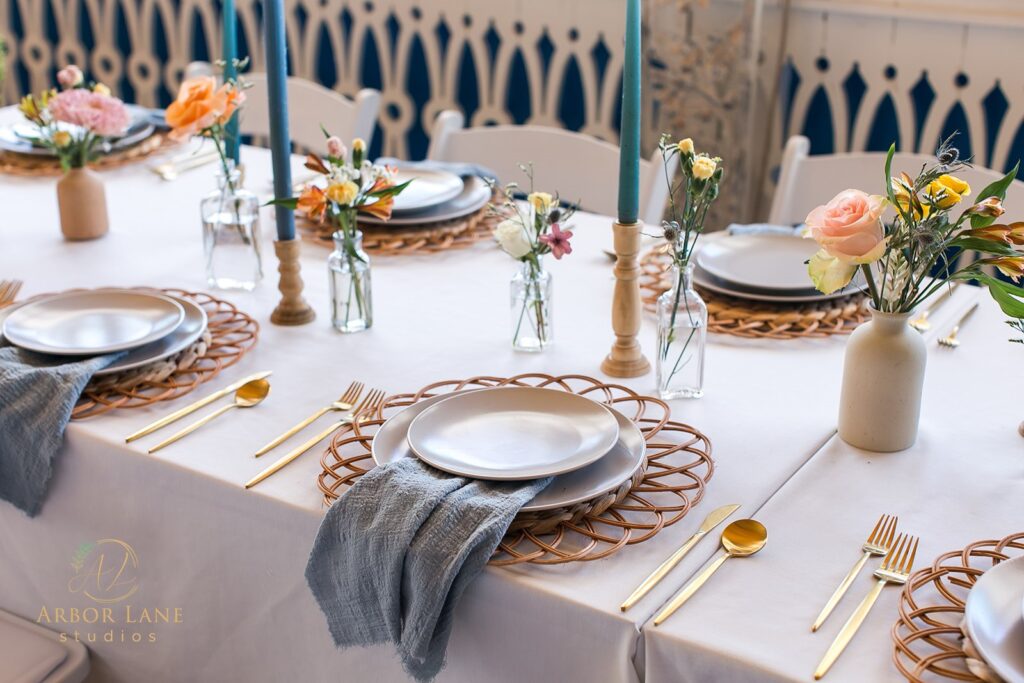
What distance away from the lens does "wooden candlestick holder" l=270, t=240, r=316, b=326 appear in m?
1.43

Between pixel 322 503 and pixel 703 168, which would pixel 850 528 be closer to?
pixel 703 168

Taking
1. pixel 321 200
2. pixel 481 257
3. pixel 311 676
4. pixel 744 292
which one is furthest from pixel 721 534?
pixel 481 257

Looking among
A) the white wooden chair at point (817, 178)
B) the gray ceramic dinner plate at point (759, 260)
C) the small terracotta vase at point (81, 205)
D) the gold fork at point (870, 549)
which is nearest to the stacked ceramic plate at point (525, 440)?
the gold fork at point (870, 549)

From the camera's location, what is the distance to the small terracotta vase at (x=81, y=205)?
168cm

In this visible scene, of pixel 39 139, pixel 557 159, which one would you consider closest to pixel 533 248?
pixel 557 159

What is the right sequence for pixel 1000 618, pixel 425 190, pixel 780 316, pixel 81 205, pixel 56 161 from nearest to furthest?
pixel 1000 618 → pixel 780 316 → pixel 81 205 → pixel 425 190 → pixel 56 161

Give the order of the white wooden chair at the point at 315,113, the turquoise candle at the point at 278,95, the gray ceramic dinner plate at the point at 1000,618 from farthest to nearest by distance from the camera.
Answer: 1. the white wooden chair at the point at 315,113
2. the turquoise candle at the point at 278,95
3. the gray ceramic dinner plate at the point at 1000,618

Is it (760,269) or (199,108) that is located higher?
(199,108)

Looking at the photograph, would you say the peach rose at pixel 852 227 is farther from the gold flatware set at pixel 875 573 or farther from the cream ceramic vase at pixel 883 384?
the gold flatware set at pixel 875 573

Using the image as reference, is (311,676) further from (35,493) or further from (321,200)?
(321,200)

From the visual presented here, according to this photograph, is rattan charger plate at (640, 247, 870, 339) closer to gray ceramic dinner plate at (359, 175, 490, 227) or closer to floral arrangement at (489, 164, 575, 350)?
floral arrangement at (489, 164, 575, 350)

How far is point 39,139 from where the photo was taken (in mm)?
1950

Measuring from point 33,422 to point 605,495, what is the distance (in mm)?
600

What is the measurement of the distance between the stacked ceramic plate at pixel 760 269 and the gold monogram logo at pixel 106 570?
2.48ft
